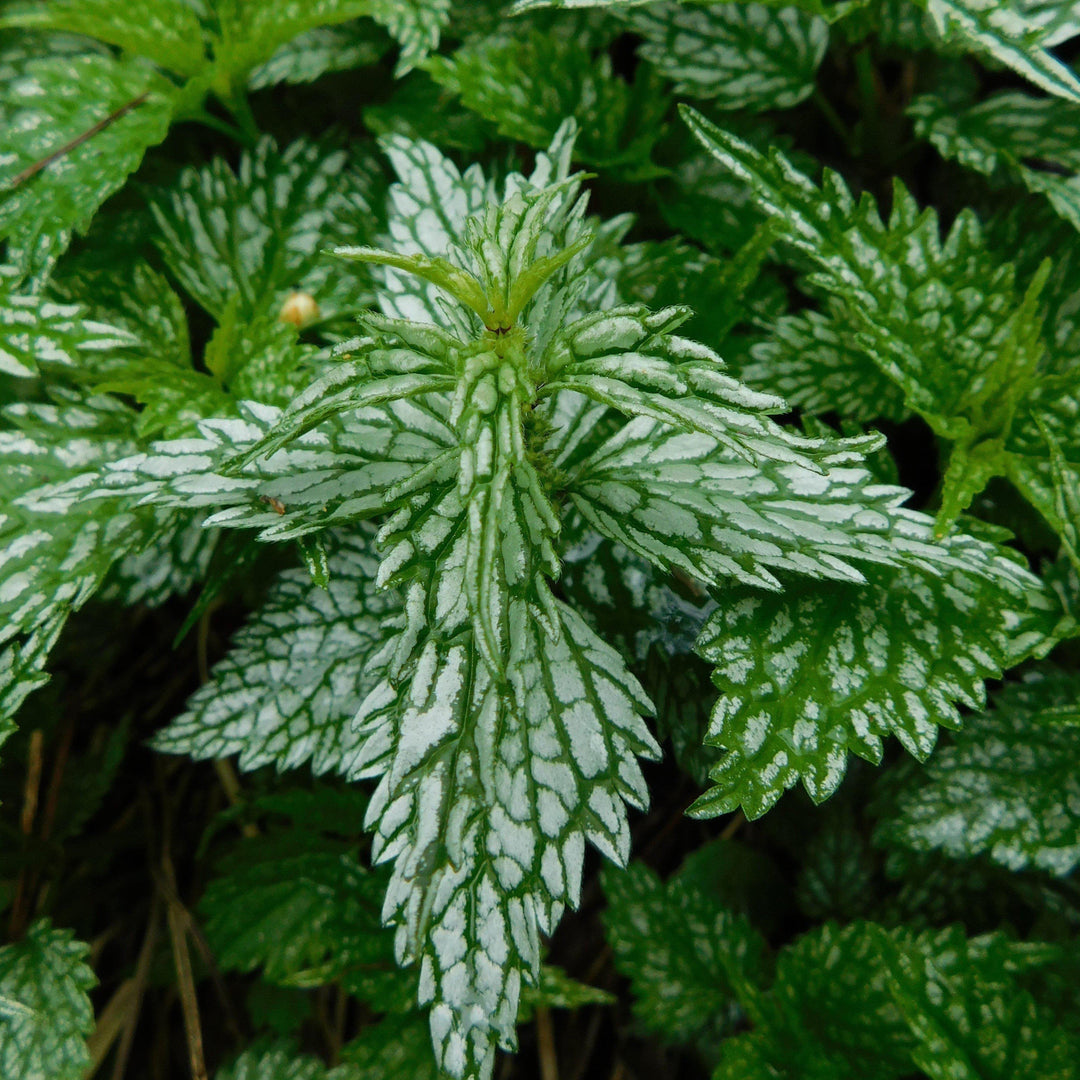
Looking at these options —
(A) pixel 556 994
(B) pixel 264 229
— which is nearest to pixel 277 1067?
(A) pixel 556 994

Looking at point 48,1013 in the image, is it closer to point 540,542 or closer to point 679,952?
point 679,952

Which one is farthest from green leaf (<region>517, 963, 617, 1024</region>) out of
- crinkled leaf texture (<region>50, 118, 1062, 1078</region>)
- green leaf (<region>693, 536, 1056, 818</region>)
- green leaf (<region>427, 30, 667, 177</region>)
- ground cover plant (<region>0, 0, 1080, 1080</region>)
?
green leaf (<region>427, 30, 667, 177</region>)

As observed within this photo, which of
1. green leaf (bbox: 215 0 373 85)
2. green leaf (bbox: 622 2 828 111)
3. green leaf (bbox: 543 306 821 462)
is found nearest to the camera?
green leaf (bbox: 543 306 821 462)

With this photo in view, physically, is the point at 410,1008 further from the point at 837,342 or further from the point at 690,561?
the point at 837,342

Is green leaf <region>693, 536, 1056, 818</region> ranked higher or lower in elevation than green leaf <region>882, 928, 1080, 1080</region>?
higher

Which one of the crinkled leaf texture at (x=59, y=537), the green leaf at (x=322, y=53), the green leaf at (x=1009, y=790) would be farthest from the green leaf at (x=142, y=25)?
the green leaf at (x=1009, y=790)

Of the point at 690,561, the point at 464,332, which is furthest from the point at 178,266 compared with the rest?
the point at 690,561

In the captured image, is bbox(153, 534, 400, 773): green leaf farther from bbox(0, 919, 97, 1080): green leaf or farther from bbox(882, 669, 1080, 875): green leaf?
bbox(882, 669, 1080, 875): green leaf
